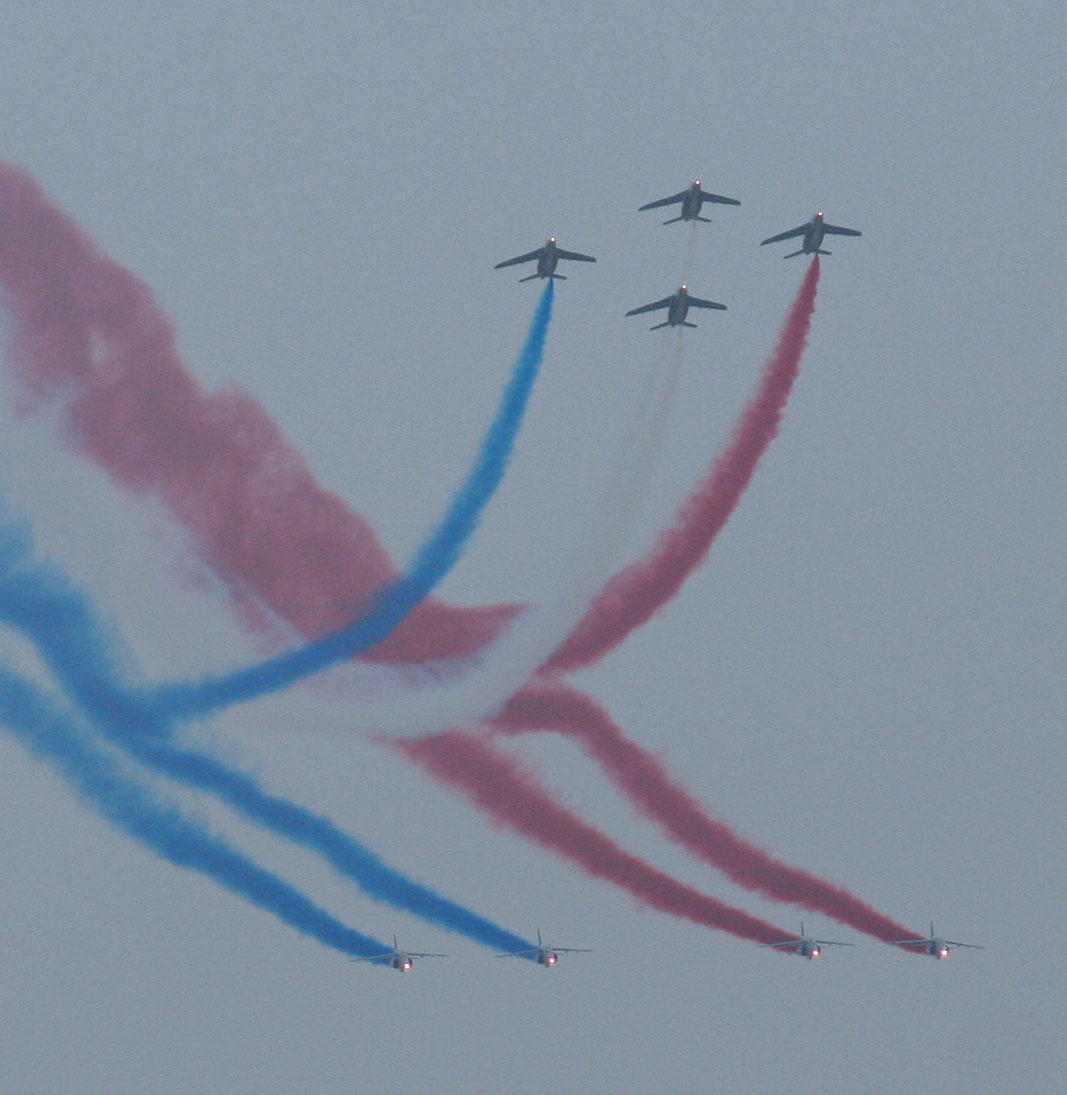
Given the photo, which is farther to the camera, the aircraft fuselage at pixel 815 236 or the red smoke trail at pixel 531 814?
the aircraft fuselage at pixel 815 236

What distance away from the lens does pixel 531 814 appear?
88750 millimetres

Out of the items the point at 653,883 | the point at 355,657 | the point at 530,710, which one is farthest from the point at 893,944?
the point at 355,657

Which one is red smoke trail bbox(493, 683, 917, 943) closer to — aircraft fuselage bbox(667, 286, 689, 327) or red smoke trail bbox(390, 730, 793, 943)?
red smoke trail bbox(390, 730, 793, 943)

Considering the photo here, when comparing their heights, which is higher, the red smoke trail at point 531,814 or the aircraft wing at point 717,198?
the aircraft wing at point 717,198

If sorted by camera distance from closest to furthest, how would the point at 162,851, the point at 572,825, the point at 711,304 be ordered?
the point at 162,851 → the point at 572,825 → the point at 711,304

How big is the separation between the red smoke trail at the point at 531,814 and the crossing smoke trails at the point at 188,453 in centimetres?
9

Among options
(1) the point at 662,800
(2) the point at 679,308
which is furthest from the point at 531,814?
(2) the point at 679,308

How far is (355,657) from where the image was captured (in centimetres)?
8750

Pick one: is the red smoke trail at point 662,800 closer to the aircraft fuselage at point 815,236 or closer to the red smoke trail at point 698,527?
the red smoke trail at point 698,527

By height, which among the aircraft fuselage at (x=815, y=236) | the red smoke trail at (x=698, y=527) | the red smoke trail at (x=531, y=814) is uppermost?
the aircraft fuselage at (x=815, y=236)

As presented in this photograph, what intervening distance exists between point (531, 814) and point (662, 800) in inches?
183

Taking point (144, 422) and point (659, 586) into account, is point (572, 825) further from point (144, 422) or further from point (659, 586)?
point (144, 422)

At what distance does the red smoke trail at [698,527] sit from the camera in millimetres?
91938

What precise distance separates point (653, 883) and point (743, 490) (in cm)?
1340
